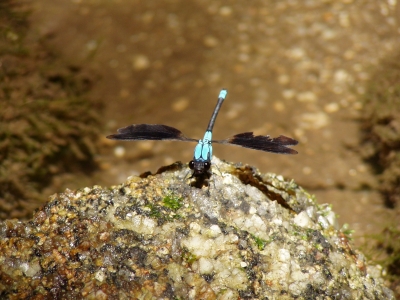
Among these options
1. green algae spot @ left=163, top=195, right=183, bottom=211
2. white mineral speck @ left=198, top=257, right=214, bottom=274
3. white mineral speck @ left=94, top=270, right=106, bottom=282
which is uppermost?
green algae spot @ left=163, top=195, right=183, bottom=211

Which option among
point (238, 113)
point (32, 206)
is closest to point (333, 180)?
point (238, 113)

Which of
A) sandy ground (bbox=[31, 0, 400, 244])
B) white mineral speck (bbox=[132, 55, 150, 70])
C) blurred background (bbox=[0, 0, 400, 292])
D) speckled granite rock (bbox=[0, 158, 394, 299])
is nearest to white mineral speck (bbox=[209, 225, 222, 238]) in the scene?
speckled granite rock (bbox=[0, 158, 394, 299])

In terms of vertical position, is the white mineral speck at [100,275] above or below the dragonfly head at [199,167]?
below

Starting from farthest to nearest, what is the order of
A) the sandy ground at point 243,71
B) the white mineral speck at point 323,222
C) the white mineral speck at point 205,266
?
the sandy ground at point 243,71 < the white mineral speck at point 323,222 < the white mineral speck at point 205,266

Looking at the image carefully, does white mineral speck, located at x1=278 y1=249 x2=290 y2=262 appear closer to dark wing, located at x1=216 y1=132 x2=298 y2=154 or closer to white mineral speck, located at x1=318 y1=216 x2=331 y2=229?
white mineral speck, located at x1=318 y1=216 x2=331 y2=229

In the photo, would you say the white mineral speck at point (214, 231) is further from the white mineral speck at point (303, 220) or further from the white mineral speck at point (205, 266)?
the white mineral speck at point (303, 220)

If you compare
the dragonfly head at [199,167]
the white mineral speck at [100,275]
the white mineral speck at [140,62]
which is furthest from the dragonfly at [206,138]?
the white mineral speck at [140,62]

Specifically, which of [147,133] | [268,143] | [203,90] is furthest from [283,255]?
[203,90]

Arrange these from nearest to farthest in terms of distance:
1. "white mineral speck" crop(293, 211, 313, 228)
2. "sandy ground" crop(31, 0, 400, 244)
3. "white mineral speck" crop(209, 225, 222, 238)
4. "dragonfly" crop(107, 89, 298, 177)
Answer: "white mineral speck" crop(209, 225, 222, 238)
"white mineral speck" crop(293, 211, 313, 228)
"dragonfly" crop(107, 89, 298, 177)
"sandy ground" crop(31, 0, 400, 244)
